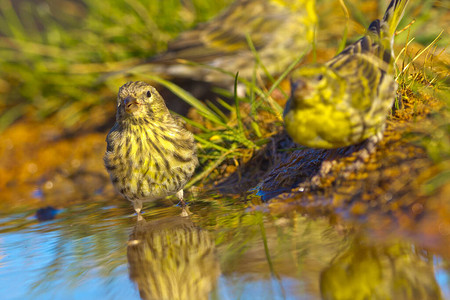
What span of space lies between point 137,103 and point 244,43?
9.58 feet

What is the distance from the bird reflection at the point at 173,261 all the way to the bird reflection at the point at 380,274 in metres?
0.53

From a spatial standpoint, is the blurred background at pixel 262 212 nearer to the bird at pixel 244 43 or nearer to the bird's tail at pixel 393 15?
the bird's tail at pixel 393 15

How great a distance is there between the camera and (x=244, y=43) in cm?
665

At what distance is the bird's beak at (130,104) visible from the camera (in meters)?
3.94

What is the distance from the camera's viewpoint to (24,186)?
22.5 feet

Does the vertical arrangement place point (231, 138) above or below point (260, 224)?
above

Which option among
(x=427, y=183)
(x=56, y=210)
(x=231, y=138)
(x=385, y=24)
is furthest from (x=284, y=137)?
(x=56, y=210)

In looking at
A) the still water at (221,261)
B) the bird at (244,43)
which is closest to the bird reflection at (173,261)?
the still water at (221,261)

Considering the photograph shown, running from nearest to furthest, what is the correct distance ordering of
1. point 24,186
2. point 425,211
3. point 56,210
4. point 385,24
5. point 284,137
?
point 425,211 → point 385,24 → point 284,137 → point 56,210 → point 24,186

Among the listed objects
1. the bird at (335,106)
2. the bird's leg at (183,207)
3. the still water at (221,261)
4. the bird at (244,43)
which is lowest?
the still water at (221,261)

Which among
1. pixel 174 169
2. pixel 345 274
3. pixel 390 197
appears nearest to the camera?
pixel 345 274

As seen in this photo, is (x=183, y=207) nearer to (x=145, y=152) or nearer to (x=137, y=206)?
(x=137, y=206)

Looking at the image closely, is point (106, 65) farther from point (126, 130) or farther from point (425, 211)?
point (425, 211)

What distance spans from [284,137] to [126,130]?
1300 millimetres
